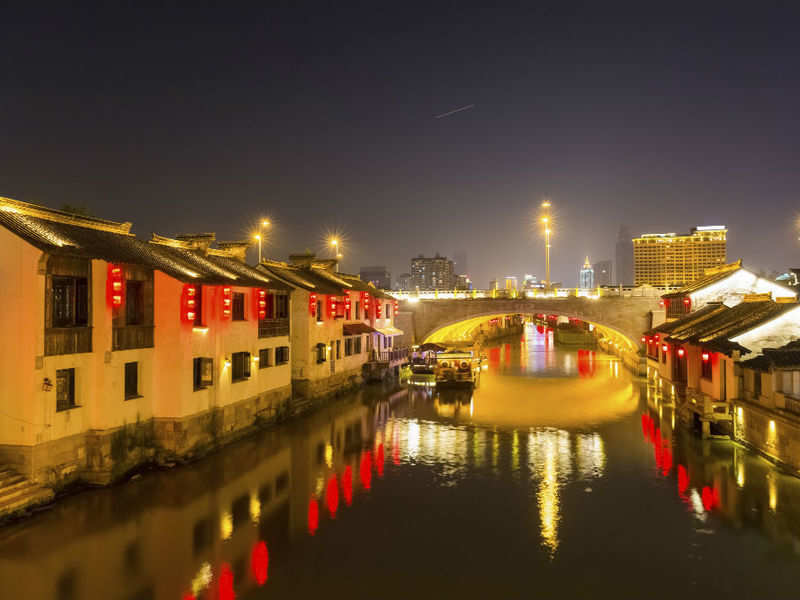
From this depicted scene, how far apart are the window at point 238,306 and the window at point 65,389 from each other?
379 inches

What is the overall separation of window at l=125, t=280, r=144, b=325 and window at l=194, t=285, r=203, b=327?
2.20m

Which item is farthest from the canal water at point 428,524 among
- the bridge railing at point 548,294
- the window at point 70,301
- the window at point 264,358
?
the bridge railing at point 548,294

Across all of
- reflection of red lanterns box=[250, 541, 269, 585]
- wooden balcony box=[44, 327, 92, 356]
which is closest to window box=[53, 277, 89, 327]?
wooden balcony box=[44, 327, 92, 356]

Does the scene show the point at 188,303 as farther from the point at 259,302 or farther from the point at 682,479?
the point at 682,479

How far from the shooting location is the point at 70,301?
2081 cm

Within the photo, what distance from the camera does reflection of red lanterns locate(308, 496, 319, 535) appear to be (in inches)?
728

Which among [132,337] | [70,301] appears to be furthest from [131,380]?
[70,301]

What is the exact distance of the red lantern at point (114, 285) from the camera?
21750mm

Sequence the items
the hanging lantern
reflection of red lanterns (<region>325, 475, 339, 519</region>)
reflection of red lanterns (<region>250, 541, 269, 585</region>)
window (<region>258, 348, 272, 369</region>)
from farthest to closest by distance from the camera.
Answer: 1. the hanging lantern
2. window (<region>258, 348, 272, 369</region>)
3. reflection of red lanterns (<region>325, 475, 339, 519</region>)
4. reflection of red lanterns (<region>250, 541, 269, 585</region>)

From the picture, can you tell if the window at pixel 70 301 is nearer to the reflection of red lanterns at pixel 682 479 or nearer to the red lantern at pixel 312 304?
the red lantern at pixel 312 304

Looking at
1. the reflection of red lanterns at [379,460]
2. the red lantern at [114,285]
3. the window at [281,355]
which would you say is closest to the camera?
the red lantern at [114,285]

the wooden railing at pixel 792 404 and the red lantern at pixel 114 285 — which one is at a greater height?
the red lantern at pixel 114 285

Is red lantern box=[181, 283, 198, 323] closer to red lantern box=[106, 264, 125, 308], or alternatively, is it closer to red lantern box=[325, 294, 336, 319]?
red lantern box=[106, 264, 125, 308]

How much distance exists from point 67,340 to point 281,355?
15511 mm
